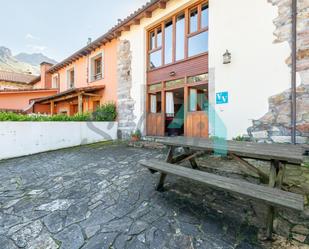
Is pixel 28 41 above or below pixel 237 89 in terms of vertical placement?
above

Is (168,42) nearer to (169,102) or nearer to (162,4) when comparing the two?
(162,4)

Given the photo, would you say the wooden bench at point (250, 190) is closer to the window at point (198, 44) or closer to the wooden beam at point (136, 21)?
A: the window at point (198, 44)

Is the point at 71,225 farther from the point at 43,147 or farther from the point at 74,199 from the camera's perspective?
the point at 43,147

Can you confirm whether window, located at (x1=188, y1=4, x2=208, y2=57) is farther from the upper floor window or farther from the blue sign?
the blue sign

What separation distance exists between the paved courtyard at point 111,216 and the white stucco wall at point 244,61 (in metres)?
2.95

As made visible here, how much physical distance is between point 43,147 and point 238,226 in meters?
6.67

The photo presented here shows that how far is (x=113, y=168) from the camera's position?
399 cm

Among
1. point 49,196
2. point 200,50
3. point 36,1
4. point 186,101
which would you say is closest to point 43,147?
point 49,196


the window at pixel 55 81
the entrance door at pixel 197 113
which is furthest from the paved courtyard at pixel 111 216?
the window at pixel 55 81

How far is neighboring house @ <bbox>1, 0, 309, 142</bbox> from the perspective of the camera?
165 inches

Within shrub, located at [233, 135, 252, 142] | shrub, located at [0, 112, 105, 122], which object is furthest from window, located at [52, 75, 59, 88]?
shrub, located at [233, 135, 252, 142]

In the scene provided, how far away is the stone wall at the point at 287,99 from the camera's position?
390cm

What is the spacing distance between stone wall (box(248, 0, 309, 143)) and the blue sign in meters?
0.97

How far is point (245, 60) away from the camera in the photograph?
472cm
